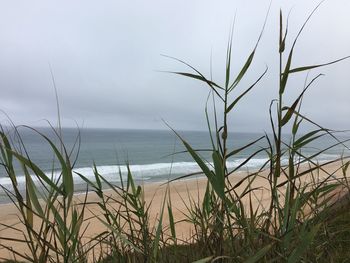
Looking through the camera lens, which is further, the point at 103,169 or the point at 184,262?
the point at 103,169

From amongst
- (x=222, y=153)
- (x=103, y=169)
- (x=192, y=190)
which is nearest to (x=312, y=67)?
(x=222, y=153)

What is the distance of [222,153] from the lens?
55.7 inches

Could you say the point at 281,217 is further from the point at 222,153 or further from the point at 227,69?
the point at 227,69

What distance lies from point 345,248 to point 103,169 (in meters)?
24.3

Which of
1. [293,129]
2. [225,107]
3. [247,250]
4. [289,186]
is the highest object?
[225,107]

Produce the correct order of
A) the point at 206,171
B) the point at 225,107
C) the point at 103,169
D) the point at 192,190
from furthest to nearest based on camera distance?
the point at 103,169, the point at 192,190, the point at 225,107, the point at 206,171

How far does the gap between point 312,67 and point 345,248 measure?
0.96 metres

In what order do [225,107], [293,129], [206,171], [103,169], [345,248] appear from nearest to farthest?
[206,171]
[225,107]
[293,129]
[345,248]
[103,169]

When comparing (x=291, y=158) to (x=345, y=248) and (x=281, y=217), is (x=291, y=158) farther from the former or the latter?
(x=345, y=248)

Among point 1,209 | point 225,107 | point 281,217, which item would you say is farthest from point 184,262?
point 1,209

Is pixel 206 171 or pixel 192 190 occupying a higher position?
pixel 206 171

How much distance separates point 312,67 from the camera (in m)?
1.41

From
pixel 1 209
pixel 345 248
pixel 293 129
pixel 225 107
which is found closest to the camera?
pixel 225 107

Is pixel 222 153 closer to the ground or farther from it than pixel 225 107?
closer to the ground
